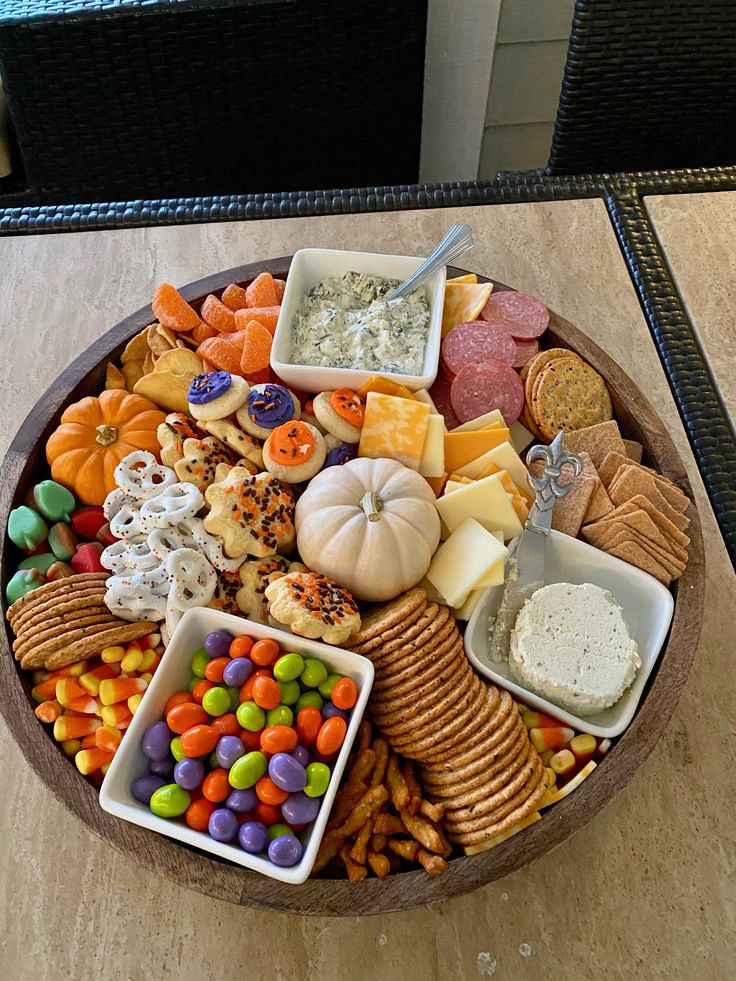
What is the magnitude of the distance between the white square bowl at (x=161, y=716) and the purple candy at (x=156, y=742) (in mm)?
10

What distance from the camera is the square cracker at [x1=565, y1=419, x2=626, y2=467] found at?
47.3 inches

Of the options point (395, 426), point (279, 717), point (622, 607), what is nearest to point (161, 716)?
point (279, 717)

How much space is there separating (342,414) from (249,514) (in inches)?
8.5

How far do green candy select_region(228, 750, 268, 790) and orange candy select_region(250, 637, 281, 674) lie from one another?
11 cm

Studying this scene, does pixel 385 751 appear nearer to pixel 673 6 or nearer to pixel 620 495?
pixel 620 495

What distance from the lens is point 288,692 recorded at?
99cm

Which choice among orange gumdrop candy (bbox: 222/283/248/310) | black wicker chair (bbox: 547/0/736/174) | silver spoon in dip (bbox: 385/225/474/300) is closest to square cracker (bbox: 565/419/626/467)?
silver spoon in dip (bbox: 385/225/474/300)

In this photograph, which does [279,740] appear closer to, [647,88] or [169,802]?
[169,802]

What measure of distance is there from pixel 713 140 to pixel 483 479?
1269 millimetres

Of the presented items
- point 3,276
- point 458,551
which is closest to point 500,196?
point 458,551

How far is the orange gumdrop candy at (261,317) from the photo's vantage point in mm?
1312

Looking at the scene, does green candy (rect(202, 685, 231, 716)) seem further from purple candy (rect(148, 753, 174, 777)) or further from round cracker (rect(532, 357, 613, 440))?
round cracker (rect(532, 357, 613, 440))

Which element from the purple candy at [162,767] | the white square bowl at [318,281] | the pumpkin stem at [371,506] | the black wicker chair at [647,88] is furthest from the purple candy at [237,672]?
the black wicker chair at [647,88]

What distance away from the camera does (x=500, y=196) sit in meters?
1.66
